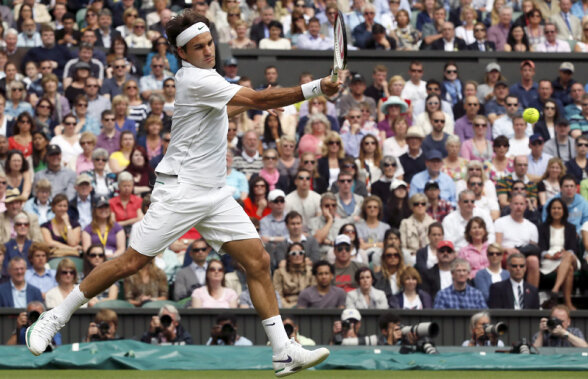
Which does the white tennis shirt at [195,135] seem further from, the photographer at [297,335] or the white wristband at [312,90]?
the photographer at [297,335]

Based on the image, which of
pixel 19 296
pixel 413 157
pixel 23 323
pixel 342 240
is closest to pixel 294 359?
pixel 23 323

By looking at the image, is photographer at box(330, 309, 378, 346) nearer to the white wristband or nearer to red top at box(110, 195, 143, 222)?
red top at box(110, 195, 143, 222)

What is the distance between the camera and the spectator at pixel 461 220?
13859 millimetres

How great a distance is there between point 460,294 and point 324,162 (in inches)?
116

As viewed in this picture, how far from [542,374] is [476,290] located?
344 cm

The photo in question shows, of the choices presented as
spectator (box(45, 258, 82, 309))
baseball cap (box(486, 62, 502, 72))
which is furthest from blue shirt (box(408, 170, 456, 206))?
spectator (box(45, 258, 82, 309))

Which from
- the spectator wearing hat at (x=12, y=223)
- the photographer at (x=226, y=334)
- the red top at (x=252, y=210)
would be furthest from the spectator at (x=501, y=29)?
the photographer at (x=226, y=334)

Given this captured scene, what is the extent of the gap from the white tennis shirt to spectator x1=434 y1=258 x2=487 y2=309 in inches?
210

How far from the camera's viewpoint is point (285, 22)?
719 inches

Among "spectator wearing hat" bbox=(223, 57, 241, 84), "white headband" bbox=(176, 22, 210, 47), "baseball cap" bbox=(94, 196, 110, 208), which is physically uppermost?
"spectator wearing hat" bbox=(223, 57, 241, 84)

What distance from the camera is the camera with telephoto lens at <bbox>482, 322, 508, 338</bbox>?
10992mm

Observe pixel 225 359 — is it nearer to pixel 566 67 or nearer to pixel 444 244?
pixel 444 244

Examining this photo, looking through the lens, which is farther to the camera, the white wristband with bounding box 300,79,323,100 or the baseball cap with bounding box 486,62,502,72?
the baseball cap with bounding box 486,62,502,72

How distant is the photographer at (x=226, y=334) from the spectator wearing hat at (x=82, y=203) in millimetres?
2945
